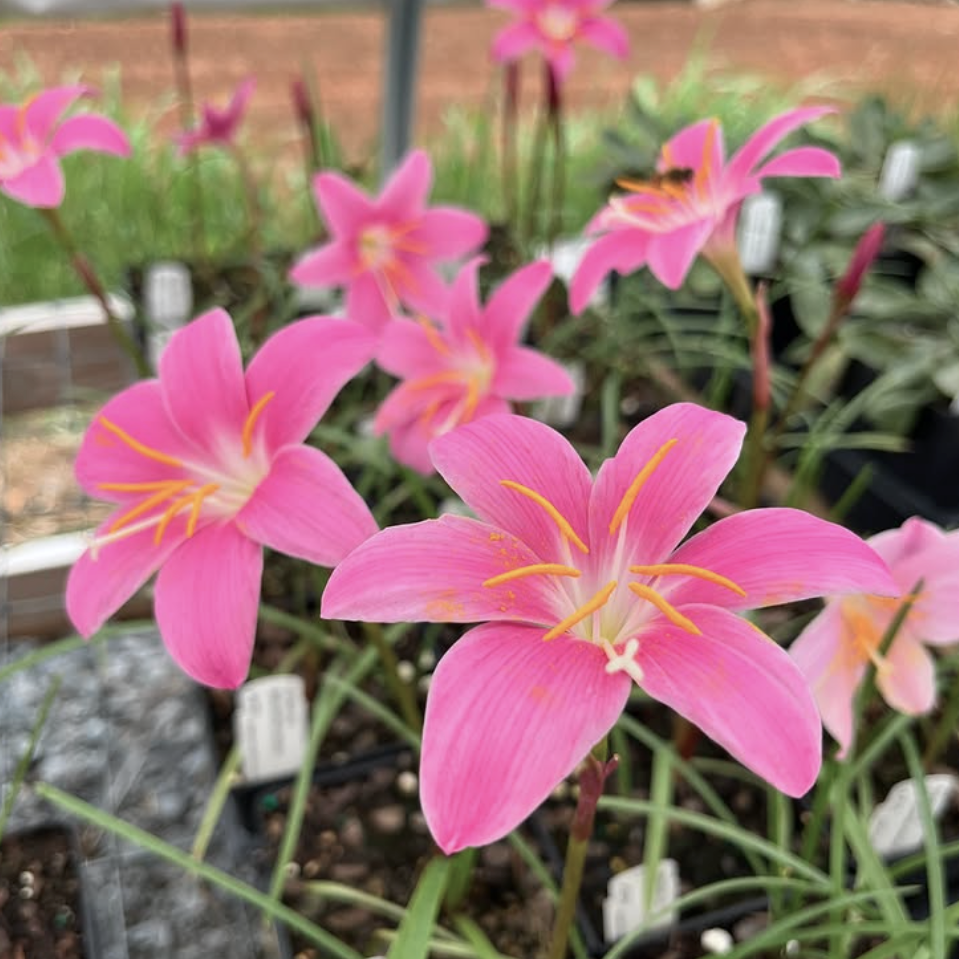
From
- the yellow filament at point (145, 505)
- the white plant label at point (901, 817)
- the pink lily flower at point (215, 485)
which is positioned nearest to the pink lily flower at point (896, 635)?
the white plant label at point (901, 817)

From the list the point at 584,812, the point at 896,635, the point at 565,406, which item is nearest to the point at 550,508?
the point at 584,812

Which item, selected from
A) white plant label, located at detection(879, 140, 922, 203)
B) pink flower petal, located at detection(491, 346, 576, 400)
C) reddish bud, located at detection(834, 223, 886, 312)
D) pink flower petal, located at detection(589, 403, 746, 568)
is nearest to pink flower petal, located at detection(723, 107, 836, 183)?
reddish bud, located at detection(834, 223, 886, 312)

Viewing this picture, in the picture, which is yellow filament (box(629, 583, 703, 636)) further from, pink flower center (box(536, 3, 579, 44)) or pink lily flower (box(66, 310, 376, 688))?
pink flower center (box(536, 3, 579, 44))

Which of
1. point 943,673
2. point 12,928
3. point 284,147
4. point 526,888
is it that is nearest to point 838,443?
point 943,673

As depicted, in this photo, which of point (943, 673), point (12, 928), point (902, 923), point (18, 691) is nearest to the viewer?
point (902, 923)

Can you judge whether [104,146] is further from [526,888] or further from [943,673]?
[943,673]

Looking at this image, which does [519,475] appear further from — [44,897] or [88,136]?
[44,897]

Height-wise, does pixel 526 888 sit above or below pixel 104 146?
below
